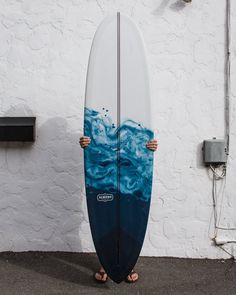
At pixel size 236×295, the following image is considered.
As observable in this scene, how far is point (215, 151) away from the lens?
11.2 feet

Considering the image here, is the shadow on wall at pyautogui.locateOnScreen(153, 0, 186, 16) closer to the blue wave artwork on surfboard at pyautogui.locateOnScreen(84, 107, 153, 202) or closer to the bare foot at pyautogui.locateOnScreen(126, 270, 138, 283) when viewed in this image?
the blue wave artwork on surfboard at pyautogui.locateOnScreen(84, 107, 153, 202)

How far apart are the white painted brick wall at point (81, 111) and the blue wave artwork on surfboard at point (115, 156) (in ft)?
2.02

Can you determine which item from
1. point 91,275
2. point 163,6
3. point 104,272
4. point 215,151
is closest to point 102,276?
point 104,272

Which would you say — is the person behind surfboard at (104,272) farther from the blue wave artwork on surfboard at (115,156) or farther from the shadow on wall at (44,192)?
the shadow on wall at (44,192)

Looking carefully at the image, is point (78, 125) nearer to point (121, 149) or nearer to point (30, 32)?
point (121, 149)

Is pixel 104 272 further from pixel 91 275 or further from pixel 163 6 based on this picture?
pixel 163 6

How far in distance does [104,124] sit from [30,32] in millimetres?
1311

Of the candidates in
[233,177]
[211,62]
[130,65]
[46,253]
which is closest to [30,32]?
[130,65]

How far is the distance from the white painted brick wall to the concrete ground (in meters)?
0.12

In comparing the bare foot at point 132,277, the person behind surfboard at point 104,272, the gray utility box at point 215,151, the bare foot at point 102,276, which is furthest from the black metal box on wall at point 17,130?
the gray utility box at point 215,151

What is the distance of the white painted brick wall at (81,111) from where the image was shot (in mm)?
3494

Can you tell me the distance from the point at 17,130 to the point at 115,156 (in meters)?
1.07

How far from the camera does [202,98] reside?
11.5ft

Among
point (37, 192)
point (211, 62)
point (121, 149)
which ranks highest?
point (211, 62)
